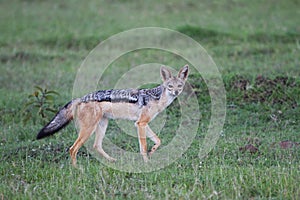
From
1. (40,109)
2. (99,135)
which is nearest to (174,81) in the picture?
(99,135)

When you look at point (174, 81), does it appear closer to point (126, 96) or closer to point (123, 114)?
point (126, 96)

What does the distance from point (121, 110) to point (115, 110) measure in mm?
92

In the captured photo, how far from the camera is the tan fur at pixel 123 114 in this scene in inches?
302

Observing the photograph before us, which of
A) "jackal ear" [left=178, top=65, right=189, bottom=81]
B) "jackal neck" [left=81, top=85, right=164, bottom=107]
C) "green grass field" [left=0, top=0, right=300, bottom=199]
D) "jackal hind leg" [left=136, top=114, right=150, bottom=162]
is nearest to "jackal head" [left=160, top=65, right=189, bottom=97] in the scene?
"jackal ear" [left=178, top=65, right=189, bottom=81]

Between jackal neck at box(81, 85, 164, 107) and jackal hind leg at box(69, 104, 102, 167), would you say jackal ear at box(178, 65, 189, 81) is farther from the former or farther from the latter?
jackal hind leg at box(69, 104, 102, 167)

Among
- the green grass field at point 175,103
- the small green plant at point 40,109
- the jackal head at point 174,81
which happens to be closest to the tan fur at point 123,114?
the jackal head at point 174,81

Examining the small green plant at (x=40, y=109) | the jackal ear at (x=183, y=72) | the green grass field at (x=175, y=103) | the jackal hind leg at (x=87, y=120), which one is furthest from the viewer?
the small green plant at (x=40, y=109)

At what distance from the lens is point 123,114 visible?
7918 millimetres

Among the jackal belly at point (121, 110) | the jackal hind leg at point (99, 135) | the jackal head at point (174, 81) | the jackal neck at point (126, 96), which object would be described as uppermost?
the jackal head at point (174, 81)

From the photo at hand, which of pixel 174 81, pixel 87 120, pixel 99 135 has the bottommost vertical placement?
pixel 99 135

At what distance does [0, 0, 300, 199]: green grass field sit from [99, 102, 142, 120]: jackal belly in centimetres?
59

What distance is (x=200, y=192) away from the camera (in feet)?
19.9

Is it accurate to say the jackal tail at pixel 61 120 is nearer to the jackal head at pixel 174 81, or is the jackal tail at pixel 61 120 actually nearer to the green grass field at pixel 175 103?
the green grass field at pixel 175 103

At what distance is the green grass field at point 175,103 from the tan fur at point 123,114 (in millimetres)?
366
